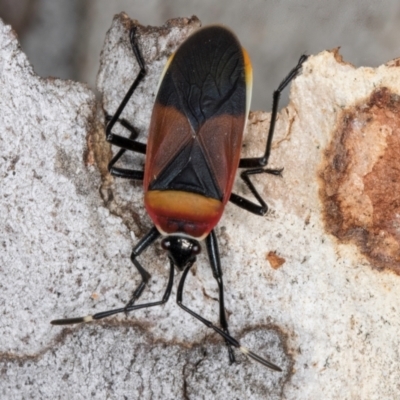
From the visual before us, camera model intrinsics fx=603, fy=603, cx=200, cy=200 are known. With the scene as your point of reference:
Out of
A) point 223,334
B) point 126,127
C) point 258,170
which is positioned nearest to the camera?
point 223,334

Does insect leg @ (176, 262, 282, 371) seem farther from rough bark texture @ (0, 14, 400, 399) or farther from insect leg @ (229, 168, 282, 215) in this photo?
insect leg @ (229, 168, 282, 215)

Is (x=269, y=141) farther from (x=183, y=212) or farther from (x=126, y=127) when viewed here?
(x=126, y=127)

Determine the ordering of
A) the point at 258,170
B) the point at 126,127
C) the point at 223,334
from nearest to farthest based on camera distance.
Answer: the point at 223,334 < the point at 258,170 < the point at 126,127

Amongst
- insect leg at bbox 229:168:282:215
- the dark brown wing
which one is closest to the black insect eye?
the dark brown wing

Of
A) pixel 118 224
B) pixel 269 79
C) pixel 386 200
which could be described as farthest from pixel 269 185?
pixel 269 79

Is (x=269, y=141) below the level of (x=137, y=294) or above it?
above

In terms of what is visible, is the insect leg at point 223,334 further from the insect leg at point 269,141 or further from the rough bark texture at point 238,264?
the insect leg at point 269,141

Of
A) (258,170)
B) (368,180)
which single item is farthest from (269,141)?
(368,180)

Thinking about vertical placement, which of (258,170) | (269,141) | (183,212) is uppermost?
(269,141)
